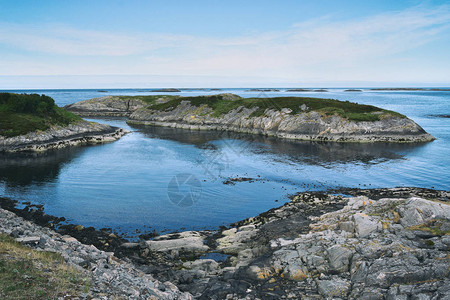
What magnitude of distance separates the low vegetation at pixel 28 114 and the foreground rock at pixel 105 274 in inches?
2481

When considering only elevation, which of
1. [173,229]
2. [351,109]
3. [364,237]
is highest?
[351,109]

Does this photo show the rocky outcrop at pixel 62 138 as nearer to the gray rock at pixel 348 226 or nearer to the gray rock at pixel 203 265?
the gray rock at pixel 203 265

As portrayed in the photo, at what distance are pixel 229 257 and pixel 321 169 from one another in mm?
32996

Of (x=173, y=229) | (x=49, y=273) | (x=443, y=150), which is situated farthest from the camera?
(x=443, y=150)

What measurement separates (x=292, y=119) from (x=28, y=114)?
242 feet

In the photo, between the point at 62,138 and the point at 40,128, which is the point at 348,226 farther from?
the point at 40,128

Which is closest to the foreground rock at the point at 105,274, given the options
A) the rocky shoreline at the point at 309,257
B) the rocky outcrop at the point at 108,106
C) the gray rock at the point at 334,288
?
→ the rocky shoreline at the point at 309,257

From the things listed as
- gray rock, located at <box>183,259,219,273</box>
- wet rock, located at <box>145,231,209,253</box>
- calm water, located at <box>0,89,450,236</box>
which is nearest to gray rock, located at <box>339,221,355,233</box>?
gray rock, located at <box>183,259,219,273</box>

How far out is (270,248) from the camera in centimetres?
2233

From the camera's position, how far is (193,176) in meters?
47.2

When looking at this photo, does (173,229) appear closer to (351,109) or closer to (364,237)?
(364,237)

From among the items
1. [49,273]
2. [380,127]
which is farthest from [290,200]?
[380,127]

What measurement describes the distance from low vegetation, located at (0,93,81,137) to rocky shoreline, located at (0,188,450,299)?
56384 mm

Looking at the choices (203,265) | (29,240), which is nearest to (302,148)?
A: (203,265)
